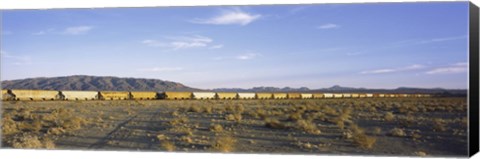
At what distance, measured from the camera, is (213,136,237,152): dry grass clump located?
14.5m

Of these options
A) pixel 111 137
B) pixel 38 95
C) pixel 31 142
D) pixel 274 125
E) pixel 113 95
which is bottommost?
pixel 31 142

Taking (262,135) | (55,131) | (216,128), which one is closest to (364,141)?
(262,135)

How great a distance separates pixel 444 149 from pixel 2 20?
37.1 ft

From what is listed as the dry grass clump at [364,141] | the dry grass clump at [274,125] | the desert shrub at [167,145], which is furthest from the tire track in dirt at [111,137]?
the dry grass clump at [364,141]

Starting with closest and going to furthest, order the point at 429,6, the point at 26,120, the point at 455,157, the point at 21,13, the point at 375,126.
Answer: the point at 455,157 → the point at 429,6 → the point at 21,13 → the point at 375,126 → the point at 26,120

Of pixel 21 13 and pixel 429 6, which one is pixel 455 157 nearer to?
pixel 429 6

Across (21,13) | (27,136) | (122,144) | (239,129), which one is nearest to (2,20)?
(21,13)

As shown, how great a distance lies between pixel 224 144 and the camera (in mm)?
14703

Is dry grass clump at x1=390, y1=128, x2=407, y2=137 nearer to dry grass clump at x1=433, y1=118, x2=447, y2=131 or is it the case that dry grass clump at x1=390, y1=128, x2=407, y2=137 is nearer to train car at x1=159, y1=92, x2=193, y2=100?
dry grass clump at x1=433, y1=118, x2=447, y2=131

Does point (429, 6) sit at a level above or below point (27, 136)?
above

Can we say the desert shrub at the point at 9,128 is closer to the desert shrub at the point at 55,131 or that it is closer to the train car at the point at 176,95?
the desert shrub at the point at 55,131

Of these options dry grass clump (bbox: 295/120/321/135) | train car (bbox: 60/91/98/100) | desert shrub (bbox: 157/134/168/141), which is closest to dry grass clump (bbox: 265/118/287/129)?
dry grass clump (bbox: 295/120/321/135)

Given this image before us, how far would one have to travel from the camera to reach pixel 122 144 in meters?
15.5

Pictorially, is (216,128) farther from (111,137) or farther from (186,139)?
(111,137)
